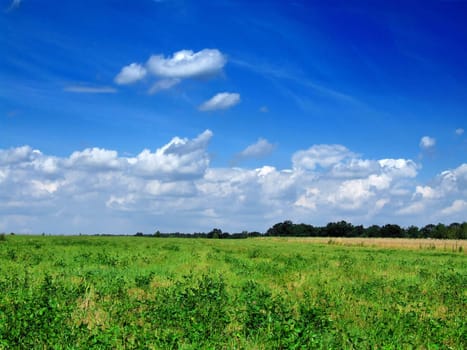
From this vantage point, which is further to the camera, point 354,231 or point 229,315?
point 354,231

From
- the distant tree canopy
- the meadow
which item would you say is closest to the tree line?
the distant tree canopy

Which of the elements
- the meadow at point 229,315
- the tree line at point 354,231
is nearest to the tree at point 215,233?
the tree line at point 354,231

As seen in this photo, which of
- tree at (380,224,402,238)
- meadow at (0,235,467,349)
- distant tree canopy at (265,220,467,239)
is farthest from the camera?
tree at (380,224,402,238)

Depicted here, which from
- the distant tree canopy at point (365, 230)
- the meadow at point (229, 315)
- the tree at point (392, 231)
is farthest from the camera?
the tree at point (392, 231)

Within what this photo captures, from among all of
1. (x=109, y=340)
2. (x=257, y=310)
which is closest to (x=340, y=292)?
(x=257, y=310)

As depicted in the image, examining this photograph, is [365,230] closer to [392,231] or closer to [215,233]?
[392,231]

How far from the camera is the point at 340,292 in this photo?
657 inches

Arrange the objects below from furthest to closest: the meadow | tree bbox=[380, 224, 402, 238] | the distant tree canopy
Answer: tree bbox=[380, 224, 402, 238] → the distant tree canopy → the meadow

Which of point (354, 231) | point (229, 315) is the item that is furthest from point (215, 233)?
point (229, 315)

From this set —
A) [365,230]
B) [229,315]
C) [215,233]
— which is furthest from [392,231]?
[229,315]

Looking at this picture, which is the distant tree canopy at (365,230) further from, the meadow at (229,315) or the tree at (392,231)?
the meadow at (229,315)

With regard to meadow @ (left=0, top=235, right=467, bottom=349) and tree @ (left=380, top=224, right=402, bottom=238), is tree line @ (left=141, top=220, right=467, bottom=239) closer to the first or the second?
tree @ (left=380, top=224, right=402, bottom=238)

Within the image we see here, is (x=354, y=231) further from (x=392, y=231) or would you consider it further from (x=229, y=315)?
(x=229, y=315)

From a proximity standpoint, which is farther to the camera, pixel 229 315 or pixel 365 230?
pixel 365 230
